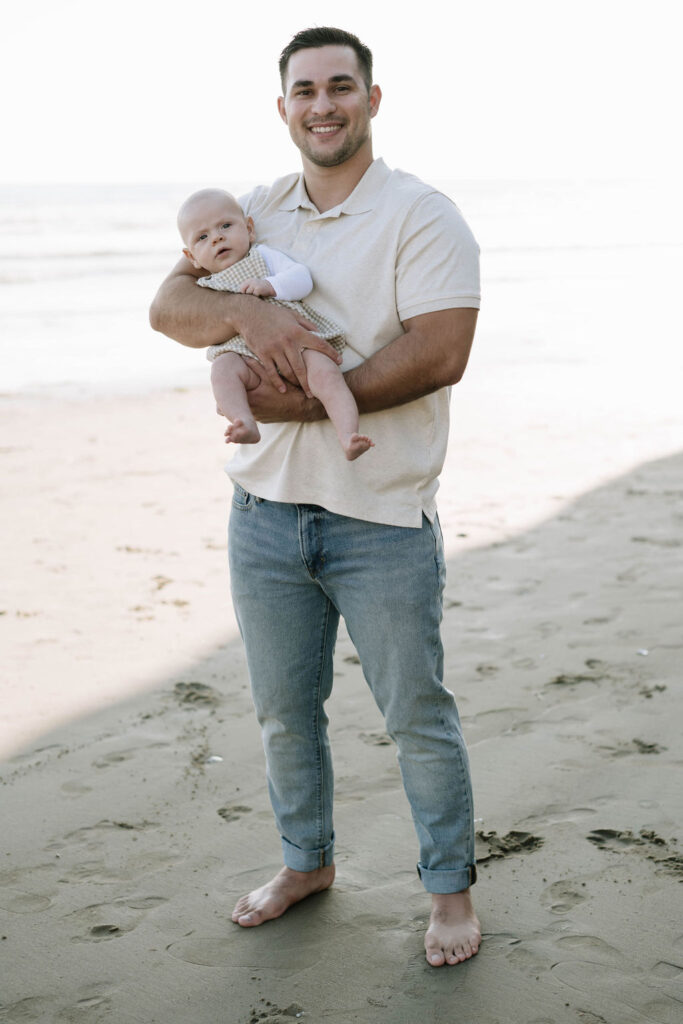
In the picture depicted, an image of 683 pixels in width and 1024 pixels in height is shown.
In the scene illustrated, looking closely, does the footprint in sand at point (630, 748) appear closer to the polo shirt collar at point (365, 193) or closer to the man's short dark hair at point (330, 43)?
the polo shirt collar at point (365, 193)

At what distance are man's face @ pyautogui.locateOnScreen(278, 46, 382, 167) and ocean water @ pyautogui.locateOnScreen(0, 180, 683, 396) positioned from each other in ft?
26.6

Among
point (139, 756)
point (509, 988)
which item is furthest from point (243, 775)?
point (509, 988)

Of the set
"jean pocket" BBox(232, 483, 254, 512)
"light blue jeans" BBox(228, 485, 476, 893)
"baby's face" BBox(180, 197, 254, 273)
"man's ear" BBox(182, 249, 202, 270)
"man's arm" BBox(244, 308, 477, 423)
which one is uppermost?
"baby's face" BBox(180, 197, 254, 273)

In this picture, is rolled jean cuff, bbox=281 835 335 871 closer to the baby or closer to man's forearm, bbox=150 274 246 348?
the baby


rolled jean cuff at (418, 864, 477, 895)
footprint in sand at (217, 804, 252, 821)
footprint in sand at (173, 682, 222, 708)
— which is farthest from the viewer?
footprint in sand at (173, 682, 222, 708)

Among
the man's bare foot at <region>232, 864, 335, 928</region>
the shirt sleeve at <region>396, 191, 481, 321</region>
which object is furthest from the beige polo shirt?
the man's bare foot at <region>232, 864, 335, 928</region>

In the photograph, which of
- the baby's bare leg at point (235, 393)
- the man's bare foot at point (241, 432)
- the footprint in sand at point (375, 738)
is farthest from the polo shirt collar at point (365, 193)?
the footprint in sand at point (375, 738)

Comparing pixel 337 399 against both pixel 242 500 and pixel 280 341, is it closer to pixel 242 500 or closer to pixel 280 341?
pixel 280 341

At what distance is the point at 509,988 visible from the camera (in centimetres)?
217

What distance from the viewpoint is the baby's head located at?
225 cm

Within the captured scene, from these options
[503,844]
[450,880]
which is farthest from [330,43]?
[503,844]

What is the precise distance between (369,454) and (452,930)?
3.50 ft

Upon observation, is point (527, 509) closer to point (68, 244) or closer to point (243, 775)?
point (243, 775)

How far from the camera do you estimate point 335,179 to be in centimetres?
218
